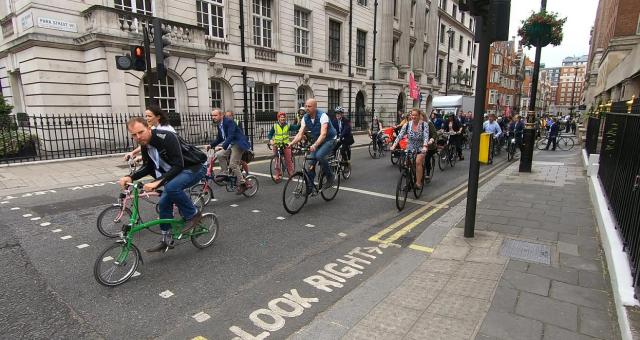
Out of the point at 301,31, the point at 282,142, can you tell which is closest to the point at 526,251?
the point at 282,142

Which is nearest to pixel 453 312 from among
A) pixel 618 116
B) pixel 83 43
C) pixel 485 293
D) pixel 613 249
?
pixel 485 293

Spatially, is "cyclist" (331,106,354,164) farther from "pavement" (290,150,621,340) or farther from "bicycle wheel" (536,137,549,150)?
"bicycle wheel" (536,137,549,150)

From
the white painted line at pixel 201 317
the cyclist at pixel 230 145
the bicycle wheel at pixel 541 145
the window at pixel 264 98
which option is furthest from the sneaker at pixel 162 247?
the bicycle wheel at pixel 541 145

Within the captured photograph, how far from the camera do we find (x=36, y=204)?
6.77 metres

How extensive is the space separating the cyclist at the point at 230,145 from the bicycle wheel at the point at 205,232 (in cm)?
255

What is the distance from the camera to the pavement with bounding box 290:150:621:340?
2.85m

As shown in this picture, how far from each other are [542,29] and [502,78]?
2791 inches

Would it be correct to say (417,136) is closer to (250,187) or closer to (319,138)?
(319,138)

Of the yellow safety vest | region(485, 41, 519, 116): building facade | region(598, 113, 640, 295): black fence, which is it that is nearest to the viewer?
region(598, 113, 640, 295): black fence

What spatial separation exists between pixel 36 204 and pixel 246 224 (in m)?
4.40

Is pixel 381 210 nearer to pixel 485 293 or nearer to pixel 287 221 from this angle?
pixel 287 221

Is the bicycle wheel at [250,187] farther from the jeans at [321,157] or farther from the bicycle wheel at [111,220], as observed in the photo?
the bicycle wheel at [111,220]

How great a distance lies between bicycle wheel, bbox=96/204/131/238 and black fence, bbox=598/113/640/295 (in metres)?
5.99

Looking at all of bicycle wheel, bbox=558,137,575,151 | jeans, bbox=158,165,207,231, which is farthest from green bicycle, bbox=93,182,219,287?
bicycle wheel, bbox=558,137,575,151
